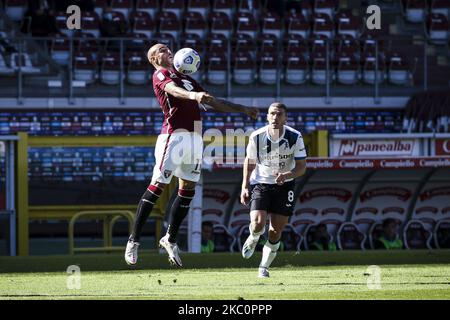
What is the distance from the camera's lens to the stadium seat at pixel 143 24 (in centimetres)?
2522

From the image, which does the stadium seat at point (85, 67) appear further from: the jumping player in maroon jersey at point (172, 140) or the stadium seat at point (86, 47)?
the jumping player in maroon jersey at point (172, 140)

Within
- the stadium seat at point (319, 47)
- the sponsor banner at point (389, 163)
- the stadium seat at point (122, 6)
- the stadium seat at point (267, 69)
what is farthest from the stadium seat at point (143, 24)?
the sponsor banner at point (389, 163)

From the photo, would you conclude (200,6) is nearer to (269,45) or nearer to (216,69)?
(269,45)

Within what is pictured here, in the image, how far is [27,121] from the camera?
22.9 metres

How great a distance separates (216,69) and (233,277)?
1232cm

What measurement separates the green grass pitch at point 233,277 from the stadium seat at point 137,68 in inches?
320

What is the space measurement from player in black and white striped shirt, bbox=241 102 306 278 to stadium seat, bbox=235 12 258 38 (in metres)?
13.7

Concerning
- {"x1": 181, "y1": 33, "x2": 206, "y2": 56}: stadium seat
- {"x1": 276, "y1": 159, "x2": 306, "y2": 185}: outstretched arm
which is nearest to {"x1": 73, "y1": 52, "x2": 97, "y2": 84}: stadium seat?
{"x1": 181, "y1": 33, "x2": 206, "y2": 56}: stadium seat

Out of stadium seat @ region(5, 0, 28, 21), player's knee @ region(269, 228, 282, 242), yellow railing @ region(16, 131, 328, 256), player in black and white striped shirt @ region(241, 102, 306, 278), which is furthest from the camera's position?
stadium seat @ region(5, 0, 28, 21)

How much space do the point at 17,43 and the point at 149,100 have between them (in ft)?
9.54

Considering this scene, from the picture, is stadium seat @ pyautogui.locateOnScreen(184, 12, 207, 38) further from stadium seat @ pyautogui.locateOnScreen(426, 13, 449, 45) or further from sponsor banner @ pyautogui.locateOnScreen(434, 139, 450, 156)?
sponsor banner @ pyautogui.locateOnScreen(434, 139, 450, 156)

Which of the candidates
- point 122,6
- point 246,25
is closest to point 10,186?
point 122,6

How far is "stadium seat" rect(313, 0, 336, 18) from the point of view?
1055 inches

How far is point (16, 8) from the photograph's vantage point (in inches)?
996
